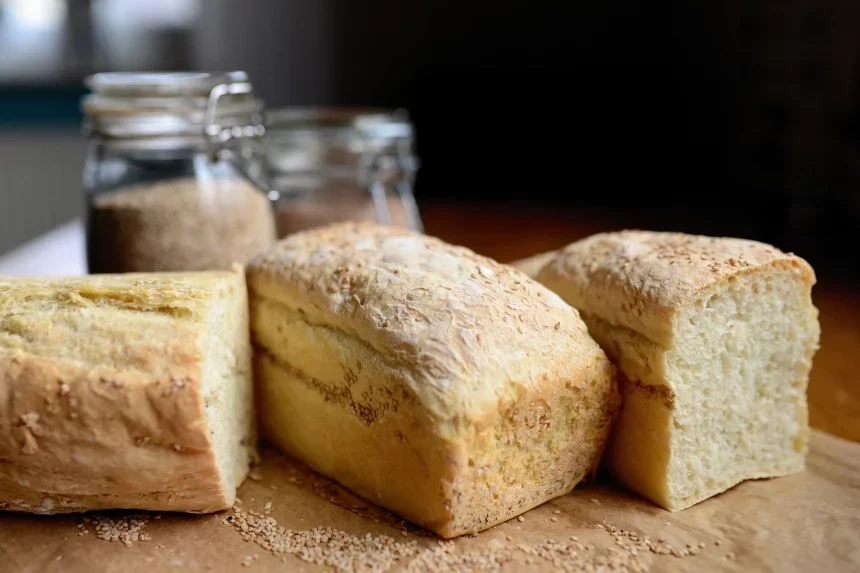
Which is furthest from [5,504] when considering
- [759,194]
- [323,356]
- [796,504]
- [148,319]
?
[759,194]

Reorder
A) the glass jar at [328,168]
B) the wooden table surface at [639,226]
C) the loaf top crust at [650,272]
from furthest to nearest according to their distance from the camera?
1. the glass jar at [328,168]
2. the wooden table surface at [639,226]
3. the loaf top crust at [650,272]

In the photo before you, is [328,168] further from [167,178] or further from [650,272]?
[650,272]

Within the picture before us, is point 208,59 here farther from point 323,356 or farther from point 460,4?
point 323,356

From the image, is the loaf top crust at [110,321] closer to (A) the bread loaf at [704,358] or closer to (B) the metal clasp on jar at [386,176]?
(A) the bread loaf at [704,358]

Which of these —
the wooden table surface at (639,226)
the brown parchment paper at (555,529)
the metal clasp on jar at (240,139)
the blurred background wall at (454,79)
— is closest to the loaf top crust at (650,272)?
the brown parchment paper at (555,529)

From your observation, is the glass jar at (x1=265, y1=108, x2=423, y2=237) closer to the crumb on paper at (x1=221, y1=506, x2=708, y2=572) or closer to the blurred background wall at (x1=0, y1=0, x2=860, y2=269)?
the crumb on paper at (x1=221, y1=506, x2=708, y2=572)

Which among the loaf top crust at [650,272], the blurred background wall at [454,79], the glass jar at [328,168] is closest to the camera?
the loaf top crust at [650,272]
